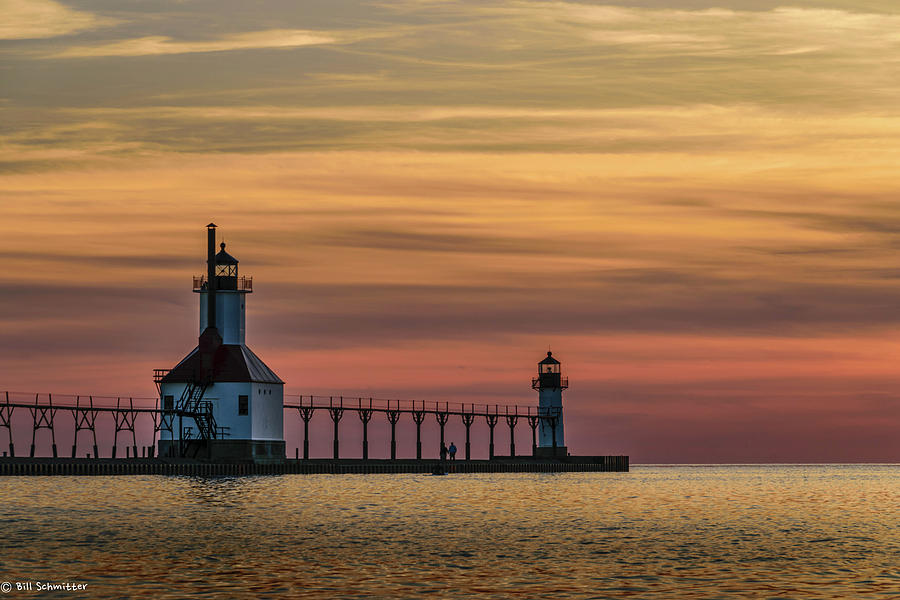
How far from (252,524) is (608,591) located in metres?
25.8

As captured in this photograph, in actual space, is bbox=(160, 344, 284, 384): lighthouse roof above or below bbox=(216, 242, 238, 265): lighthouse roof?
below

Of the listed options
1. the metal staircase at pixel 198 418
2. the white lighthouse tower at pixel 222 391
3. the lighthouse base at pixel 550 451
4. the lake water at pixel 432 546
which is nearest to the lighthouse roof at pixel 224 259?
the white lighthouse tower at pixel 222 391

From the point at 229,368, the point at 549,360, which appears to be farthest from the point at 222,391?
the point at 549,360

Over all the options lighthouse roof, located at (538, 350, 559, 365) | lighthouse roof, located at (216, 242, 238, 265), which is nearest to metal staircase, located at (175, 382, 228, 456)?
lighthouse roof, located at (216, 242, 238, 265)

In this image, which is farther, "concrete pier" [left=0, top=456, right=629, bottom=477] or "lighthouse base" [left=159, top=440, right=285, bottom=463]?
"lighthouse base" [left=159, top=440, right=285, bottom=463]

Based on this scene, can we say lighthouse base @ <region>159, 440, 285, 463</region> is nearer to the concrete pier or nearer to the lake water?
the concrete pier

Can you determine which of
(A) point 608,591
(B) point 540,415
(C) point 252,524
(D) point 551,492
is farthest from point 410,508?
(B) point 540,415

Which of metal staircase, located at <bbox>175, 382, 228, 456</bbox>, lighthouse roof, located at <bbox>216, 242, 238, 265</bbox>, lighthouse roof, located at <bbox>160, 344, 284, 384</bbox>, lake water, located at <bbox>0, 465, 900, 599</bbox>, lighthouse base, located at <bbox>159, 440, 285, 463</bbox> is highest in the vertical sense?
lighthouse roof, located at <bbox>216, 242, 238, 265</bbox>

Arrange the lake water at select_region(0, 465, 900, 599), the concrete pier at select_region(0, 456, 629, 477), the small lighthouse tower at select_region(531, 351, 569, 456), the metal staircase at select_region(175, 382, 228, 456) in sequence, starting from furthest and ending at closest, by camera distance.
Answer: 1. the small lighthouse tower at select_region(531, 351, 569, 456)
2. the metal staircase at select_region(175, 382, 228, 456)
3. the concrete pier at select_region(0, 456, 629, 477)
4. the lake water at select_region(0, 465, 900, 599)

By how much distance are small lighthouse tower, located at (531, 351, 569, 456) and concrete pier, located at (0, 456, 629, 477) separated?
1.73 metres

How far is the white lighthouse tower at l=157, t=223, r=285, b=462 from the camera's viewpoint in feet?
350

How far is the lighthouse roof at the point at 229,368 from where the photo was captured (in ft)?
353

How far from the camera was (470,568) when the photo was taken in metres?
43.4

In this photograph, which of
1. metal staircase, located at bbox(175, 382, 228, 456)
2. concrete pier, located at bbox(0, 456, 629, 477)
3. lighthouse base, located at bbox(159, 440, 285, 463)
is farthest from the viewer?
metal staircase, located at bbox(175, 382, 228, 456)
